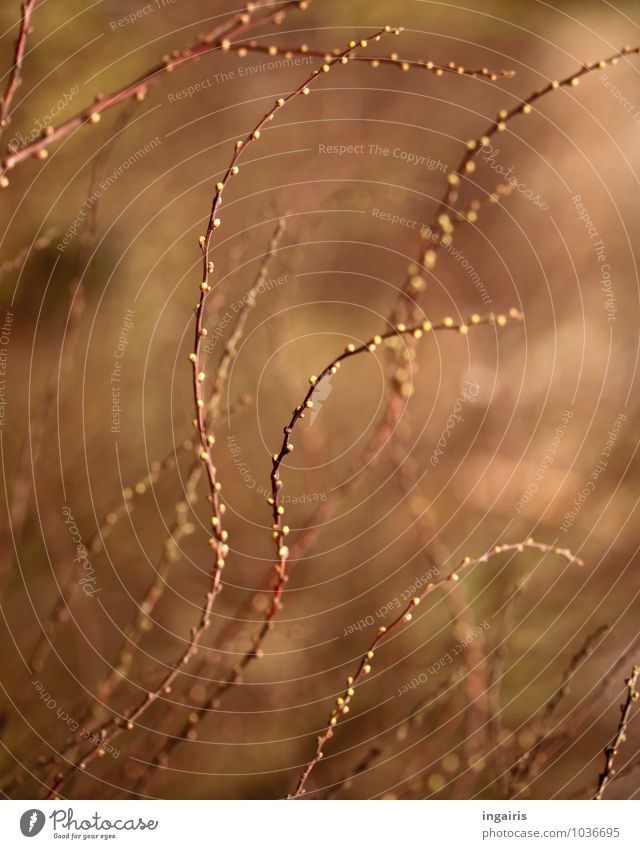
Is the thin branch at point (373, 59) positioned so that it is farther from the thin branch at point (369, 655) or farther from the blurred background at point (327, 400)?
the thin branch at point (369, 655)

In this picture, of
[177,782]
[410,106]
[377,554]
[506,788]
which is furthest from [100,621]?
[410,106]

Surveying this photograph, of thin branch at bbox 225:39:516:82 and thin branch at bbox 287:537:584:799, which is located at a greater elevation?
thin branch at bbox 225:39:516:82

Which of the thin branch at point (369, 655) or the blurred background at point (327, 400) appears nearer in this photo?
the thin branch at point (369, 655)

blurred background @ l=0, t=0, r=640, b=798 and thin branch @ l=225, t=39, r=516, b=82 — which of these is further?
blurred background @ l=0, t=0, r=640, b=798

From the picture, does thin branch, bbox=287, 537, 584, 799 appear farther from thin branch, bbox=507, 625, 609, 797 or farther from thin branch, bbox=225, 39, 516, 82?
thin branch, bbox=225, 39, 516, 82

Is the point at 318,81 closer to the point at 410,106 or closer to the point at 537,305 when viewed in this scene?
the point at 410,106

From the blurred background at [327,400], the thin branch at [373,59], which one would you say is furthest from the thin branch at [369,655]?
the thin branch at [373,59]

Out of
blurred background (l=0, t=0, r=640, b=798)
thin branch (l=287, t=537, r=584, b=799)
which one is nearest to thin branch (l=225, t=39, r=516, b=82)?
blurred background (l=0, t=0, r=640, b=798)

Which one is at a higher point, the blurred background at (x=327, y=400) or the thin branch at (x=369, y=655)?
the blurred background at (x=327, y=400)

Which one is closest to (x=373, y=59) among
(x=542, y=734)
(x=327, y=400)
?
(x=327, y=400)

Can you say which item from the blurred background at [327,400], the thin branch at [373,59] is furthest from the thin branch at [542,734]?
the thin branch at [373,59]
